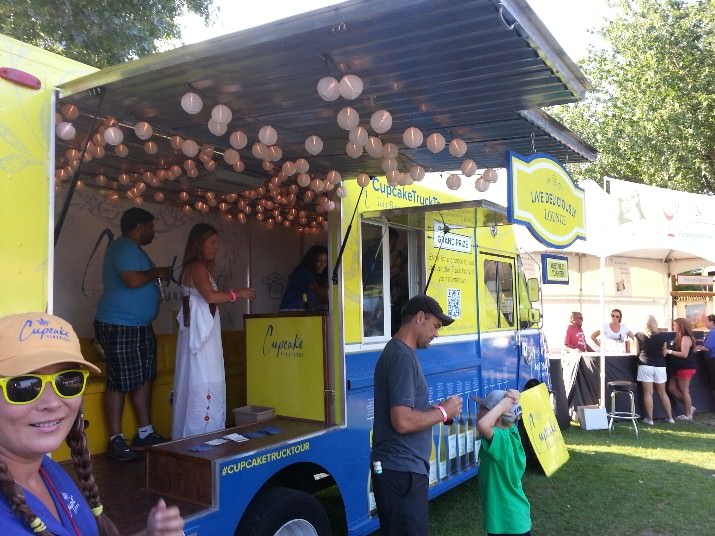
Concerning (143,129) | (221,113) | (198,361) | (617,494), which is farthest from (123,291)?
(617,494)

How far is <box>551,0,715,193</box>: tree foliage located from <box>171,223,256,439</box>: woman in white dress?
15150 millimetres

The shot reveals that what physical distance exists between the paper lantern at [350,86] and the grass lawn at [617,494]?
3.69m

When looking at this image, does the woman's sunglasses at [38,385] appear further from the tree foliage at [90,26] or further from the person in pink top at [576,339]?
the person in pink top at [576,339]

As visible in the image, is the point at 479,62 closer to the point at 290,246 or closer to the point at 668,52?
the point at 290,246

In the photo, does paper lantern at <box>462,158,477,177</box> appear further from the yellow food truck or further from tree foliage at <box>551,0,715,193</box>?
tree foliage at <box>551,0,715,193</box>

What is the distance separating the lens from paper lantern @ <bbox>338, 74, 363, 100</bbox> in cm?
257

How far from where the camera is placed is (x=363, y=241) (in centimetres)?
437

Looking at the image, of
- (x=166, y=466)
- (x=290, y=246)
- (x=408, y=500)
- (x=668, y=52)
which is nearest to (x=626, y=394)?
(x=290, y=246)

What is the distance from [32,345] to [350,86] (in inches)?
67.2

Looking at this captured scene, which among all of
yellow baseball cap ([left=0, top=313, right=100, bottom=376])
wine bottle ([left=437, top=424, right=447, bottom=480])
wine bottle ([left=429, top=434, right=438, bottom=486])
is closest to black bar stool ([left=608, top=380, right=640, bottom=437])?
wine bottle ([left=437, top=424, right=447, bottom=480])

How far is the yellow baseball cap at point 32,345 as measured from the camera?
134 centimetres

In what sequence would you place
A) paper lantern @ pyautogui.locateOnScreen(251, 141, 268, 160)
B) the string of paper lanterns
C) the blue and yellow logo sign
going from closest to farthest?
1. the string of paper lanterns
2. paper lantern @ pyautogui.locateOnScreen(251, 141, 268, 160)
3. the blue and yellow logo sign

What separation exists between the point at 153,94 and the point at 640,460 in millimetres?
6953

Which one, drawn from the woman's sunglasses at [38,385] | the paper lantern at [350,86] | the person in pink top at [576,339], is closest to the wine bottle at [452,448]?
the paper lantern at [350,86]
